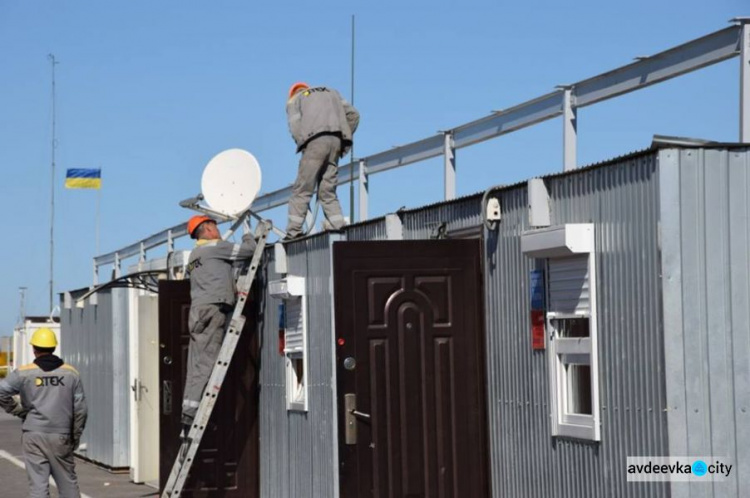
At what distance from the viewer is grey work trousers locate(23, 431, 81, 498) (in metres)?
11.9

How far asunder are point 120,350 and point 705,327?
14431 millimetres

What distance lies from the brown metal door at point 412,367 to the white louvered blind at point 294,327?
2.92m

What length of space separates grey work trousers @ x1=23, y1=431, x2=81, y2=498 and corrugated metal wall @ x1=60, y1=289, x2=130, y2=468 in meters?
7.82

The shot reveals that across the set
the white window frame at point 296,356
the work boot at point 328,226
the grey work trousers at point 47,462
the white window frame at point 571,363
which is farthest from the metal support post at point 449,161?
the grey work trousers at point 47,462

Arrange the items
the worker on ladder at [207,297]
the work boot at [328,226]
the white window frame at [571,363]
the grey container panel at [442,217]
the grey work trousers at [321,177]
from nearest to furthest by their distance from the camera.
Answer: the white window frame at [571,363]
the grey container panel at [442,217]
the work boot at [328,226]
the grey work trousers at [321,177]
the worker on ladder at [207,297]

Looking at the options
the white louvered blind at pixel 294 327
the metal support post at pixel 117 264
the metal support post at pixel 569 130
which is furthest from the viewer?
the metal support post at pixel 117 264

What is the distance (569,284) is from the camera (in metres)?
7.95

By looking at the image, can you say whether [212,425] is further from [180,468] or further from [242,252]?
[242,252]

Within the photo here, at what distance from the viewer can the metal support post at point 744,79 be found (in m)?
6.86

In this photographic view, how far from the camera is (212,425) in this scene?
14.2 m

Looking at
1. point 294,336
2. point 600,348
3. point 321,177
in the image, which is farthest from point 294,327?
point 600,348

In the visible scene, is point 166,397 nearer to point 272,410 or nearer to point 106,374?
point 272,410

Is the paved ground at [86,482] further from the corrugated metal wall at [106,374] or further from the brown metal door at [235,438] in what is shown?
the brown metal door at [235,438]

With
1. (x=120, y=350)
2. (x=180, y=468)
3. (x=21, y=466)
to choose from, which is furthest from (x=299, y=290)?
(x=21, y=466)
